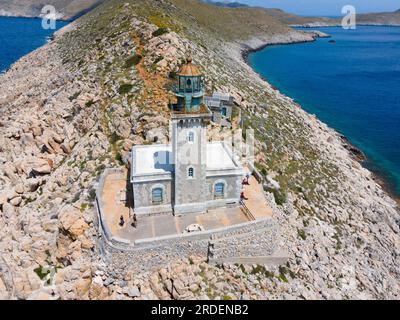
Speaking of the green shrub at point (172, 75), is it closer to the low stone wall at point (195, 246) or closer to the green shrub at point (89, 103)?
the green shrub at point (89, 103)

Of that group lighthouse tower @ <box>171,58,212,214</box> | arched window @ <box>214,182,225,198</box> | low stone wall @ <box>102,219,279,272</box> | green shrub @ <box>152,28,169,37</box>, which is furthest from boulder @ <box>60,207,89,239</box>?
green shrub @ <box>152,28,169,37</box>

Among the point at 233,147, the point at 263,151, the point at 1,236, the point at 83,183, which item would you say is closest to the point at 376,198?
the point at 263,151

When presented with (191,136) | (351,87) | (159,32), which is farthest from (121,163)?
(351,87)

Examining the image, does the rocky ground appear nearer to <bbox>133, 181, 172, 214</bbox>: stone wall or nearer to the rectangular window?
<bbox>133, 181, 172, 214</bbox>: stone wall

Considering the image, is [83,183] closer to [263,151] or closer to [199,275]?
[199,275]

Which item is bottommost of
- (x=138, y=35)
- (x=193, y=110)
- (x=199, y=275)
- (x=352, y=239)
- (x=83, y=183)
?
(x=352, y=239)
